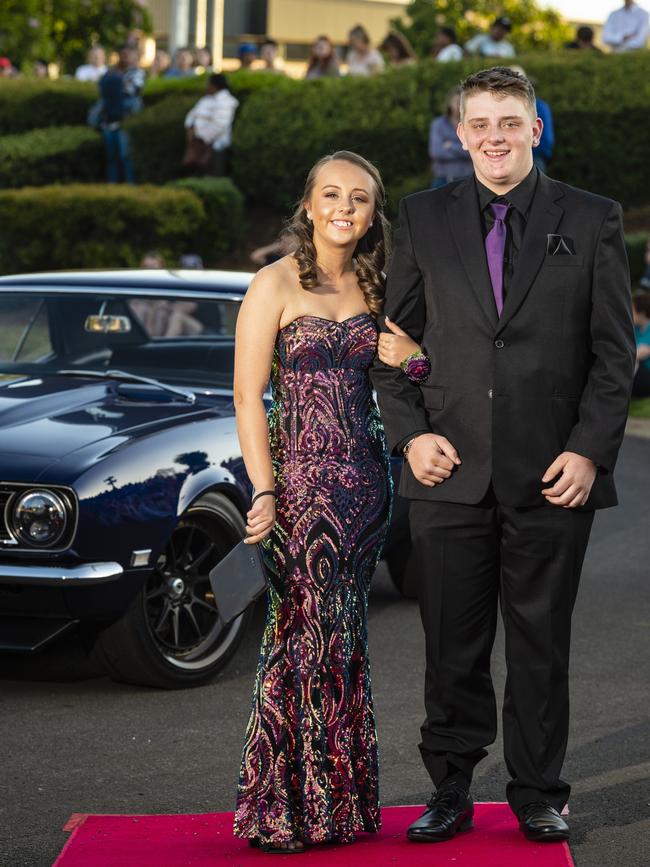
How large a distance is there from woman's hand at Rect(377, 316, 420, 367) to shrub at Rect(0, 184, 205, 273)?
14.2 metres

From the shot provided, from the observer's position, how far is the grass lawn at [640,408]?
13305 mm

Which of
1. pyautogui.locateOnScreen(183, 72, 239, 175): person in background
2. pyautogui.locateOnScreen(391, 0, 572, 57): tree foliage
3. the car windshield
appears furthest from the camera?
pyautogui.locateOnScreen(391, 0, 572, 57): tree foliage

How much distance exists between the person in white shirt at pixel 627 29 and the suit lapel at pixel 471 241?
665 inches

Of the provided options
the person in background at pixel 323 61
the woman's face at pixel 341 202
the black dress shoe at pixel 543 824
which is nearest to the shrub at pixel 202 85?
the person in background at pixel 323 61

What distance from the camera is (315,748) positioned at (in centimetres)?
427

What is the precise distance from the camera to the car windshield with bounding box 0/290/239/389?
7023 mm

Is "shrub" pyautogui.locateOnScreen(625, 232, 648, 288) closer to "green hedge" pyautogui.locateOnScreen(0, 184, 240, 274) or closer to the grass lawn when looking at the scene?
the grass lawn

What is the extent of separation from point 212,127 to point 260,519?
16.2m

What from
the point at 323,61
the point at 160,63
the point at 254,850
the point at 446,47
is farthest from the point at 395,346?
the point at 160,63

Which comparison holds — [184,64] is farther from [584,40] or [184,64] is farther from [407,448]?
[407,448]

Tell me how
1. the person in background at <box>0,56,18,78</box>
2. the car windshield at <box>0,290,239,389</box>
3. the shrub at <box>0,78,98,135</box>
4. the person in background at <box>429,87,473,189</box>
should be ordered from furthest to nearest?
the person in background at <box>0,56,18,78</box>
the shrub at <box>0,78,98,135</box>
the person in background at <box>429,87,473,189</box>
the car windshield at <box>0,290,239,389</box>

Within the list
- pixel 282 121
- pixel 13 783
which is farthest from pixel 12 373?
pixel 282 121

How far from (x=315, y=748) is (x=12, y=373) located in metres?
3.26

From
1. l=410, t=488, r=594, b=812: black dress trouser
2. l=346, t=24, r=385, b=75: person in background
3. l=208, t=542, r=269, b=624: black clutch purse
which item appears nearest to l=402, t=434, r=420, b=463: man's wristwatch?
l=410, t=488, r=594, b=812: black dress trouser
